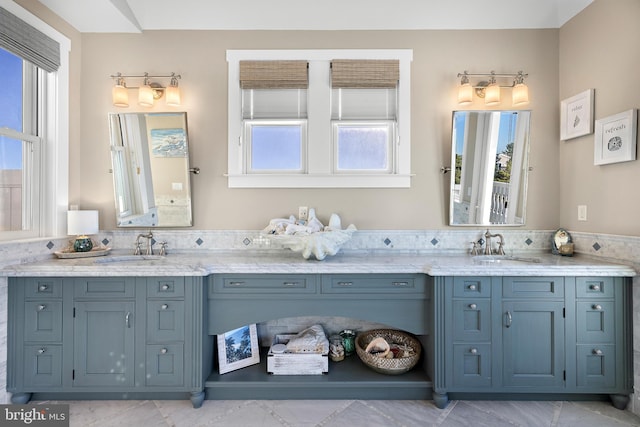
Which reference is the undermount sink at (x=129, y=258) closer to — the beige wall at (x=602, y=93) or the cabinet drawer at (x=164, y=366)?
the cabinet drawer at (x=164, y=366)

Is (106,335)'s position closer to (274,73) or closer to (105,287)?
(105,287)

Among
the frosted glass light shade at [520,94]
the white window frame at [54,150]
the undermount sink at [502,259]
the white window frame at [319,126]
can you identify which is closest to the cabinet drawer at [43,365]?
the white window frame at [54,150]

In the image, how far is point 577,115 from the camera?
236 cm

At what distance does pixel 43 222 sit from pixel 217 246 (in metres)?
1.33

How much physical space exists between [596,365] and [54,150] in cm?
426

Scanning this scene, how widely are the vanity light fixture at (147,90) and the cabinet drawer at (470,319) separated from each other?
2.67 m

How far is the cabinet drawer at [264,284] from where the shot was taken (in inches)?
81.4

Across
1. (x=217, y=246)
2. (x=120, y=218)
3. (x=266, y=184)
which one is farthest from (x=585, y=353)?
(x=120, y=218)

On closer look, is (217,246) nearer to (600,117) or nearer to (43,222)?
(43,222)

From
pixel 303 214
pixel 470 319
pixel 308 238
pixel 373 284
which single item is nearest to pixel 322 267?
pixel 308 238

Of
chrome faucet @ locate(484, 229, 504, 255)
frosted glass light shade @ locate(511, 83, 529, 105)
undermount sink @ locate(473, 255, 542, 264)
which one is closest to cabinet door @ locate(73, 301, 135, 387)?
undermount sink @ locate(473, 255, 542, 264)

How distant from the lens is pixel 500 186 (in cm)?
253

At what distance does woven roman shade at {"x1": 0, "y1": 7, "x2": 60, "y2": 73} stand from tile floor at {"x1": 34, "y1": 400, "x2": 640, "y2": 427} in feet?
8.03

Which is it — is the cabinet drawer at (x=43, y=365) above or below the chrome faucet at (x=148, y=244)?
below
